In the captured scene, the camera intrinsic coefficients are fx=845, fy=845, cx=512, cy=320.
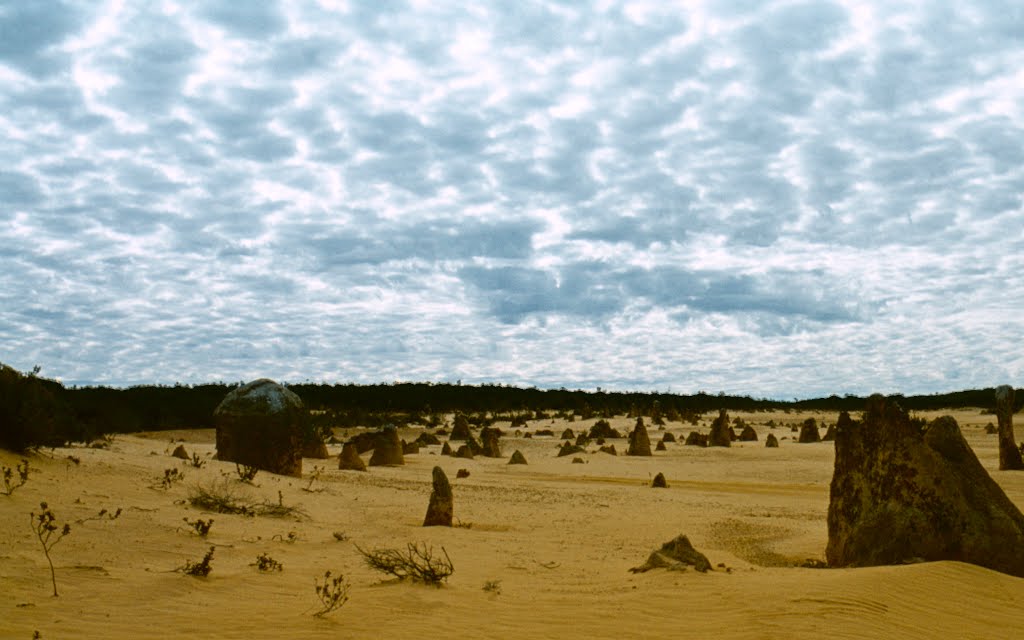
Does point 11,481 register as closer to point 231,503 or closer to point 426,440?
point 231,503

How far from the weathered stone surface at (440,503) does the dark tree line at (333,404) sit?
5211 millimetres

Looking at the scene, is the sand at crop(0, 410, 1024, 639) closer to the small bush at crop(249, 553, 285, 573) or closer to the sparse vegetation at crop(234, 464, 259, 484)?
the small bush at crop(249, 553, 285, 573)

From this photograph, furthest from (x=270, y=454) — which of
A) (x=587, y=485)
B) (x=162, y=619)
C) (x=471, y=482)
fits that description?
(x=162, y=619)

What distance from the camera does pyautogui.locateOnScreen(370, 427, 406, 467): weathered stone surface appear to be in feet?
70.9

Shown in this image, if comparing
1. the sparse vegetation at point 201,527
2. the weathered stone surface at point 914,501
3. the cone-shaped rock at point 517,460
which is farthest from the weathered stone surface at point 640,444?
the sparse vegetation at point 201,527

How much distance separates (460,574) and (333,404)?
53487mm

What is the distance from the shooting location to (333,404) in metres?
59.7

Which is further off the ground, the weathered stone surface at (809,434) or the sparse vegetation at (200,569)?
the weathered stone surface at (809,434)

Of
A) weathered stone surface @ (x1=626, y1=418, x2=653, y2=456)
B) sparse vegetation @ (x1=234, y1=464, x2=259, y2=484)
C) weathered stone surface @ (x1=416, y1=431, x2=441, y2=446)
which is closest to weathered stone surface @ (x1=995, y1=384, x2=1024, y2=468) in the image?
weathered stone surface @ (x1=626, y1=418, x2=653, y2=456)

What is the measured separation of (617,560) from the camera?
8.71 m

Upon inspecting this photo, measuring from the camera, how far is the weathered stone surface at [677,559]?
7.41 m

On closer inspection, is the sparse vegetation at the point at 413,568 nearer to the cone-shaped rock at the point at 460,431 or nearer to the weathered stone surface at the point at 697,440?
the weathered stone surface at the point at 697,440

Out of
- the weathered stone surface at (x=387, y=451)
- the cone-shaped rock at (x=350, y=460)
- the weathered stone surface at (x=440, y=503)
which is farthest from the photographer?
the weathered stone surface at (x=387, y=451)

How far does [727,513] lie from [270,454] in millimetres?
8422
